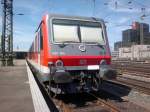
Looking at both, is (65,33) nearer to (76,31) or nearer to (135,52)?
(76,31)

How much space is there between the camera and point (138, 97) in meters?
11.8

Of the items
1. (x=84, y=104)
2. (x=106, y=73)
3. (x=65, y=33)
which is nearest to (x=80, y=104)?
(x=84, y=104)

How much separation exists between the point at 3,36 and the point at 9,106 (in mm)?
28429

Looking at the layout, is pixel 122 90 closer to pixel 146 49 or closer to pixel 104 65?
pixel 104 65

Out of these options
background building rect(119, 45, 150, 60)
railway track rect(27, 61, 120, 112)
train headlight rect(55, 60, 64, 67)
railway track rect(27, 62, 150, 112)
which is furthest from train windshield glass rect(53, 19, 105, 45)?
background building rect(119, 45, 150, 60)

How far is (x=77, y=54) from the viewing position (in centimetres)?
1066

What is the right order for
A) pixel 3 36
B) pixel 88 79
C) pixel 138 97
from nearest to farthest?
1. pixel 88 79
2. pixel 138 97
3. pixel 3 36

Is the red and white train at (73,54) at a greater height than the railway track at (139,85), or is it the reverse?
the red and white train at (73,54)

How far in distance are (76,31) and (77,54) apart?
954 millimetres

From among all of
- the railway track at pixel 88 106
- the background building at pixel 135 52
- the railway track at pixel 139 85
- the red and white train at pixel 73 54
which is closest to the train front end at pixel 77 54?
the red and white train at pixel 73 54

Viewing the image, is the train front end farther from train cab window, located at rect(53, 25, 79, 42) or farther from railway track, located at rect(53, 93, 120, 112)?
railway track, located at rect(53, 93, 120, 112)

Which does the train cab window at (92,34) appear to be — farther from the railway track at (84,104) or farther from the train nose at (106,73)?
the railway track at (84,104)

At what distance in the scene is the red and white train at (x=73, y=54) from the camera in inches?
400

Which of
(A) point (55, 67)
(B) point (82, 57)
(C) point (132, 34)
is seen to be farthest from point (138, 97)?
(C) point (132, 34)
